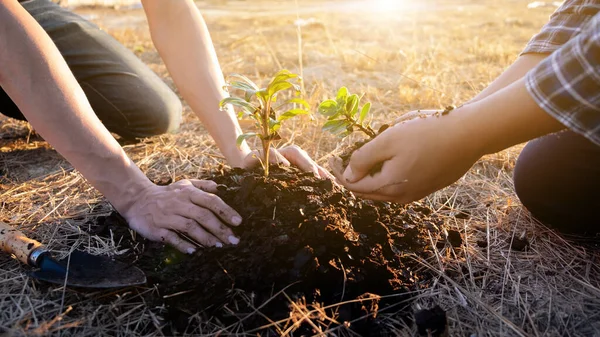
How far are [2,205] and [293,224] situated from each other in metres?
1.57

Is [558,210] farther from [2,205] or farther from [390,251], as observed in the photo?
[2,205]

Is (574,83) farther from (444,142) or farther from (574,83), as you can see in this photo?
(444,142)

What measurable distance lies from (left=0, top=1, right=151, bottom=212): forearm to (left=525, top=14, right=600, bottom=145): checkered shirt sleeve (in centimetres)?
144

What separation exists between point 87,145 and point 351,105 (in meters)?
1.02

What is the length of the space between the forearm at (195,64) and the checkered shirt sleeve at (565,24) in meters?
1.33

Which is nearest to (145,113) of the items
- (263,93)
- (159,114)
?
(159,114)

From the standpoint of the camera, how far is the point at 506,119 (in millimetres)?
1228

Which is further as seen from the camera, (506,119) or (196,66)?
(196,66)

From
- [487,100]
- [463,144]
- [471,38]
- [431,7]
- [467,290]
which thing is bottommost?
[431,7]

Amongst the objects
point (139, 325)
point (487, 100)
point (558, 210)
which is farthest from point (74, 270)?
point (558, 210)

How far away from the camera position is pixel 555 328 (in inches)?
55.3

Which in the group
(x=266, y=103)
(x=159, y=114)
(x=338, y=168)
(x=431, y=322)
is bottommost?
(x=159, y=114)

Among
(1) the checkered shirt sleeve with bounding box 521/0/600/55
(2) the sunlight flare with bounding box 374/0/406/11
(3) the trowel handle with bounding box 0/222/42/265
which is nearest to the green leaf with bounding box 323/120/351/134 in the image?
(1) the checkered shirt sleeve with bounding box 521/0/600/55

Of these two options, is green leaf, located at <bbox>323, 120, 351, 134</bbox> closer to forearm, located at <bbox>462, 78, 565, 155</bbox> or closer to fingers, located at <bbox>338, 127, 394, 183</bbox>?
fingers, located at <bbox>338, 127, 394, 183</bbox>
